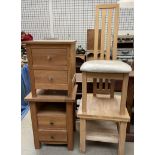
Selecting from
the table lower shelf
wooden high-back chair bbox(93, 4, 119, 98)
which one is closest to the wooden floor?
wooden high-back chair bbox(93, 4, 119, 98)

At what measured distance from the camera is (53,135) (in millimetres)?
1501

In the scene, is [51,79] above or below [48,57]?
below

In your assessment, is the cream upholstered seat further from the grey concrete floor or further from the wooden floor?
the grey concrete floor

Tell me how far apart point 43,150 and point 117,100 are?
924mm

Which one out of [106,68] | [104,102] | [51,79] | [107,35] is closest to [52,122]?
[51,79]

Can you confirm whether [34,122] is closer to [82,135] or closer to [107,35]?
[82,135]

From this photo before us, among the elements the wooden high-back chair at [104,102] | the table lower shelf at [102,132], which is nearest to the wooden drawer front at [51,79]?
the wooden high-back chair at [104,102]

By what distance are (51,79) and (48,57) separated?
0.19 meters

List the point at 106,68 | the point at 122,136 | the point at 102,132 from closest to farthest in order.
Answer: the point at 106,68 < the point at 122,136 < the point at 102,132

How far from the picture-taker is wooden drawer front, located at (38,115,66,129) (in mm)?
1463

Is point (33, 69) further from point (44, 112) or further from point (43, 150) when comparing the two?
point (43, 150)

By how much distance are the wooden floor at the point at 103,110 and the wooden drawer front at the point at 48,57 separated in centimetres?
50
